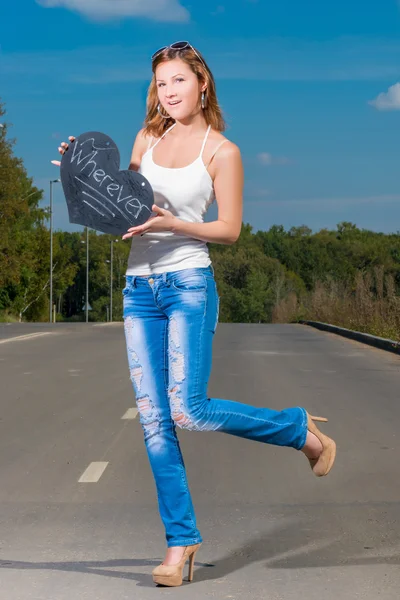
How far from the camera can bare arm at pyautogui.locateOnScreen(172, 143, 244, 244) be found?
4949 mm

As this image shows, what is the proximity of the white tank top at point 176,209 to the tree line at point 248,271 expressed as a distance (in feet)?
70.1

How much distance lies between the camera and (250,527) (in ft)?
20.8

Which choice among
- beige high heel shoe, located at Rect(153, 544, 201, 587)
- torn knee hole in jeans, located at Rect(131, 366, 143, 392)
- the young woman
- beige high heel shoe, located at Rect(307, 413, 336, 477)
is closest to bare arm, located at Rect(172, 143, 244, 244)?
the young woman

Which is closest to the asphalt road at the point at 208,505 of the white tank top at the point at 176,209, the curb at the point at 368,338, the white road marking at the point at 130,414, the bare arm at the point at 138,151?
the white road marking at the point at 130,414

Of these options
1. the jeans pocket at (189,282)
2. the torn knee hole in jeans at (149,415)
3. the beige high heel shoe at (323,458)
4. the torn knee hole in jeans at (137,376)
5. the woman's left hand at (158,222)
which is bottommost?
the beige high heel shoe at (323,458)

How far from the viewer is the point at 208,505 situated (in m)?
7.02

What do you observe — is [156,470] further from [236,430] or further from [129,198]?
[129,198]

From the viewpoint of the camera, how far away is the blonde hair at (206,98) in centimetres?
512

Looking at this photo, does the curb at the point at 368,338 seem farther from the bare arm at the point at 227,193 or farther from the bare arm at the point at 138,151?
the bare arm at the point at 227,193

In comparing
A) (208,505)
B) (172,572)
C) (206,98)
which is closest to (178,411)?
(172,572)

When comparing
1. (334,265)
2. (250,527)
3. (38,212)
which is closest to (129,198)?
(250,527)

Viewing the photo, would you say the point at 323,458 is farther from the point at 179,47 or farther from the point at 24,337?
the point at 24,337

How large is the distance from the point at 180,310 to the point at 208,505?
2.38 m

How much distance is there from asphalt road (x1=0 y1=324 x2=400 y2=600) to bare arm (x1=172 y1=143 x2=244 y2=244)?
148cm
